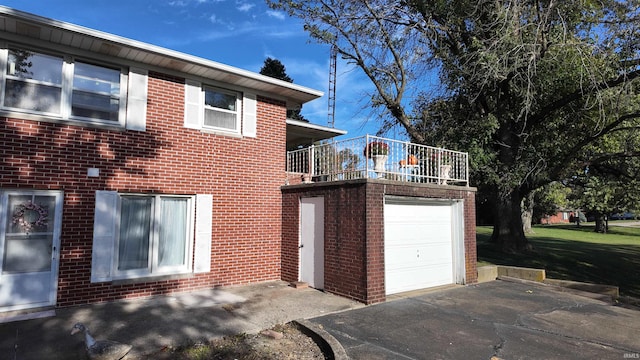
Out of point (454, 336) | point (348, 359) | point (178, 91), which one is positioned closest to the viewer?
point (348, 359)

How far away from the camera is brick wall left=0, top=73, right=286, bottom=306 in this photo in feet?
23.0

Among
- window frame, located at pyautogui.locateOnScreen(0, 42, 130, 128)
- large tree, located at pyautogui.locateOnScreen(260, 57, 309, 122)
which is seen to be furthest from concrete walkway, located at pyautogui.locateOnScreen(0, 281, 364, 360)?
large tree, located at pyautogui.locateOnScreen(260, 57, 309, 122)

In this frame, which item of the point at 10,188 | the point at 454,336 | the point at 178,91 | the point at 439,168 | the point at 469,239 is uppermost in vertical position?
the point at 178,91

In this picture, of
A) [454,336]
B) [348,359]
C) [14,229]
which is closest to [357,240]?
[454,336]

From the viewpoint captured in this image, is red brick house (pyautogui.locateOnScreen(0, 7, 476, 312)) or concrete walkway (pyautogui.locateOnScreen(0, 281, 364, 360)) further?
red brick house (pyautogui.locateOnScreen(0, 7, 476, 312))

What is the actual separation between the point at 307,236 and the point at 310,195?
3.29 feet


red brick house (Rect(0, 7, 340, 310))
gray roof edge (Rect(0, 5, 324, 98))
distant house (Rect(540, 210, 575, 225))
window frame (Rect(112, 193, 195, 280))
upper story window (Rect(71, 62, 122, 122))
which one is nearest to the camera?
gray roof edge (Rect(0, 5, 324, 98))

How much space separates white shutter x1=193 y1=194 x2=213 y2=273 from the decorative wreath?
2785 mm

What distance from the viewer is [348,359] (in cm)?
480

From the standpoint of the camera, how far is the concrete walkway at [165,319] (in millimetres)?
5230

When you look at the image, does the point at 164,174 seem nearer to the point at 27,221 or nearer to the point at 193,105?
the point at 193,105

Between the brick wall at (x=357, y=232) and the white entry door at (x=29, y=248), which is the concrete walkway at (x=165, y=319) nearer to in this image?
the brick wall at (x=357, y=232)

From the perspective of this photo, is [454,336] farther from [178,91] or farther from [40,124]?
[40,124]

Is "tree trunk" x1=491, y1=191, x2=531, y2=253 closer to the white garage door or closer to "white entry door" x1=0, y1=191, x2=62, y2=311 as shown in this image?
the white garage door
